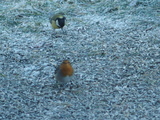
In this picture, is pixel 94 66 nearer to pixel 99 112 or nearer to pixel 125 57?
pixel 125 57

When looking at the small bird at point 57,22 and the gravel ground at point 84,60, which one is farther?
the small bird at point 57,22

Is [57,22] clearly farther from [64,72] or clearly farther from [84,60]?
[64,72]

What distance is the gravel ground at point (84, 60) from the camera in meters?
3.62

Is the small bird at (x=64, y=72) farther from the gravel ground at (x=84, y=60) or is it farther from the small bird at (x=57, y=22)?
the small bird at (x=57, y=22)

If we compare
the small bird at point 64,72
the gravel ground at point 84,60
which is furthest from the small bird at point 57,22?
the small bird at point 64,72

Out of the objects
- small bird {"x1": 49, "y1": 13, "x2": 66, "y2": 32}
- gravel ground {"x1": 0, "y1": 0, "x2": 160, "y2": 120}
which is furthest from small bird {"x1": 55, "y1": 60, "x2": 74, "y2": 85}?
small bird {"x1": 49, "y1": 13, "x2": 66, "y2": 32}

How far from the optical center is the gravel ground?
3622 millimetres

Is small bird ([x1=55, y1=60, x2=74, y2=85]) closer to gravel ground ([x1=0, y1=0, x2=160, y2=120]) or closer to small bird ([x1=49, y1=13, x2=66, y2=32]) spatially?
gravel ground ([x1=0, y1=0, x2=160, y2=120])

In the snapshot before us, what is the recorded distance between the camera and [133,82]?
13.5ft

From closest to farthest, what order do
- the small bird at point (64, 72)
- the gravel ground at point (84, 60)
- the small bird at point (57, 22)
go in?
the gravel ground at point (84, 60)
the small bird at point (64, 72)
the small bird at point (57, 22)

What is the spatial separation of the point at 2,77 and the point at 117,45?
175 centimetres

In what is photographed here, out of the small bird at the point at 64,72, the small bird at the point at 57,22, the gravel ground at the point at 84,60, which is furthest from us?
the small bird at the point at 57,22

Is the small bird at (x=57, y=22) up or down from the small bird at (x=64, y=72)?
up

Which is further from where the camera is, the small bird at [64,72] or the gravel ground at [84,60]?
the small bird at [64,72]
